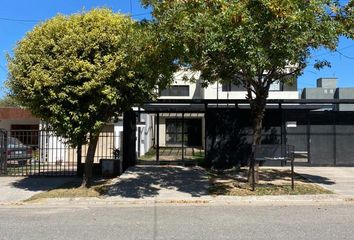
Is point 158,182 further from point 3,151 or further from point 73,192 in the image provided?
point 3,151

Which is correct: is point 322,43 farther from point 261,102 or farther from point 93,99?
point 93,99

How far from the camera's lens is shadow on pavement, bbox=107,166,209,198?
47.3 feet

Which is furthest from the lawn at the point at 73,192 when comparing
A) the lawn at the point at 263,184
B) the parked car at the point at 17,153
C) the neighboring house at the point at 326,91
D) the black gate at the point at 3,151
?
the neighboring house at the point at 326,91

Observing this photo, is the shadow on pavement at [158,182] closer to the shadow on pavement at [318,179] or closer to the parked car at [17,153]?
the shadow on pavement at [318,179]

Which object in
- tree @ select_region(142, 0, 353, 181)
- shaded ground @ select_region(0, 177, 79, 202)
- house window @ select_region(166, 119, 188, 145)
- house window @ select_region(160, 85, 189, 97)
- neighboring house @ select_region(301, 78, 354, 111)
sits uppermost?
neighboring house @ select_region(301, 78, 354, 111)

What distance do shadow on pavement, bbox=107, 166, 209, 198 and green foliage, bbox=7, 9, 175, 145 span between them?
6.96 feet

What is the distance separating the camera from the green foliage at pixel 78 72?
43.3 ft

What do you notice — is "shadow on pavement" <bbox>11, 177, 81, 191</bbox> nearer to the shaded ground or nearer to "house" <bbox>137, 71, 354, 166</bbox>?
the shaded ground

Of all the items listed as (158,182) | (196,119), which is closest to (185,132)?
(196,119)

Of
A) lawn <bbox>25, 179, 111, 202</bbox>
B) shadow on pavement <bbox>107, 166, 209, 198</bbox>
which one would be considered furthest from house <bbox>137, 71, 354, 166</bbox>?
lawn <bbox>25, 179, 111, 202</bbox>

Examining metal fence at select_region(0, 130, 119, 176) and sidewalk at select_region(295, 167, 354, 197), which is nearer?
sidewalk at select_region(295, 167, 354, 197)

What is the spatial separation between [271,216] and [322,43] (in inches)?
187

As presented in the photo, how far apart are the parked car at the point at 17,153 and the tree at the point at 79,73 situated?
8083 mm

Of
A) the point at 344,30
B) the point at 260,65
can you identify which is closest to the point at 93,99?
the point at 260,65
